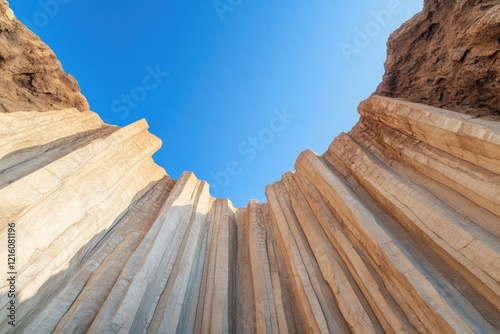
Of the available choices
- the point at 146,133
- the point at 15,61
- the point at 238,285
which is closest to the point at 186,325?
the point at 238,285

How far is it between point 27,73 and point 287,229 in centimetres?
1478

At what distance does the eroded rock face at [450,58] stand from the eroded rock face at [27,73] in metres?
17.3

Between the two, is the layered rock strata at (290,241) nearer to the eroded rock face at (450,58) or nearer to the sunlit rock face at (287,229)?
the sunlit rock face at (287,229)

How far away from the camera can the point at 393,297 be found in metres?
7.09

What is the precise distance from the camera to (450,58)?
966 cm

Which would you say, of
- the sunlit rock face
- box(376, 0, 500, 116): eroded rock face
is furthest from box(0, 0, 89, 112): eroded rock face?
box(376, 0, 500, 116): eroded rock face

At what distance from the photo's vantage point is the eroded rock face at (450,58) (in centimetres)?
828

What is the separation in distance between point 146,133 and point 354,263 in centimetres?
1476

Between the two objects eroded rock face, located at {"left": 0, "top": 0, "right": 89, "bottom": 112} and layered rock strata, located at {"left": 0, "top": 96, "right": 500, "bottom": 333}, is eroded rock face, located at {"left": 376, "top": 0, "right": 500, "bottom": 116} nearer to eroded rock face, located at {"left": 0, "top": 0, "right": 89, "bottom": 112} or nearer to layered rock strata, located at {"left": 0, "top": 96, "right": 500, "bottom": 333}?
layered rock strata, located at {"left": 0, "top": 96, "right": 500, "bottom": 333}

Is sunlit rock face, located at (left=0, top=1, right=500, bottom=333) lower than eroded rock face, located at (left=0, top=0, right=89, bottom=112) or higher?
lower

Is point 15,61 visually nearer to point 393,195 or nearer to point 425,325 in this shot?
point 393,195

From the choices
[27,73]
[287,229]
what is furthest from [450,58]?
[27,73]

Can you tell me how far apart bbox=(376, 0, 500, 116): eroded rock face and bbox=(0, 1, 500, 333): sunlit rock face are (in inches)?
3.1

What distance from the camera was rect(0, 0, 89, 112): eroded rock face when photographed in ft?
34.5
